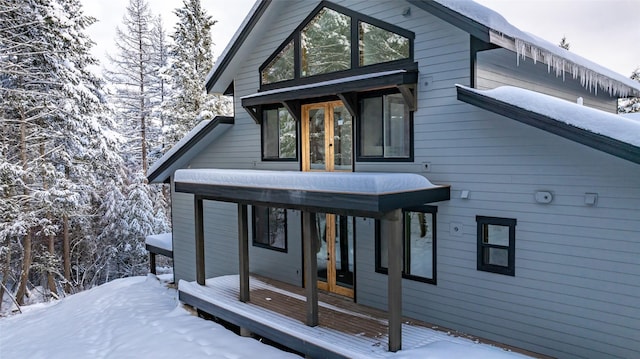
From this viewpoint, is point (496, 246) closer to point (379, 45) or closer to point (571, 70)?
point (379, 45)

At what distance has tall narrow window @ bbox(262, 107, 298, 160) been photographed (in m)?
7.50

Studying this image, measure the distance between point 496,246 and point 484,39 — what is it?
8.02 feet

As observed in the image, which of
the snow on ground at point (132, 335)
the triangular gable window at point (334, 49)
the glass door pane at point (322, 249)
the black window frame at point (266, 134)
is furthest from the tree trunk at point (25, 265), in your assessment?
the glass door pane at point (322, 249)

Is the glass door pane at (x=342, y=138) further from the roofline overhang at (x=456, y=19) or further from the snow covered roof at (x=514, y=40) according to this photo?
the snow covered roof at (x=514, y=40)

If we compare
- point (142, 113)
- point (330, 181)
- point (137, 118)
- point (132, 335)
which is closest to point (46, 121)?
point (142, 113)

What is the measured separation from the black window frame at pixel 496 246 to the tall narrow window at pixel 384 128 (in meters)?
1.36

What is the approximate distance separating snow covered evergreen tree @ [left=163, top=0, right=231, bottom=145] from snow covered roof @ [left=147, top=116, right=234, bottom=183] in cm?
695

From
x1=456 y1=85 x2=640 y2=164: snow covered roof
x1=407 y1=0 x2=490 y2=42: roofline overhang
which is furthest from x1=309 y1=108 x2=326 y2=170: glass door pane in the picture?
x1=456 y1=85 x2=640 y2=164: snow covered roof

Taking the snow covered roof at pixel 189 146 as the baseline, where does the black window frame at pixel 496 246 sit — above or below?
below

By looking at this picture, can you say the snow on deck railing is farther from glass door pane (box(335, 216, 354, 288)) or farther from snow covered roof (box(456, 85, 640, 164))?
glass door pane (box(335, 216, 354, 288))

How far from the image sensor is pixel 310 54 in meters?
6.97

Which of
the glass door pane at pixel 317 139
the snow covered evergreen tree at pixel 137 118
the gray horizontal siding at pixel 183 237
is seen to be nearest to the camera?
the glass door pane at pixel 317 139

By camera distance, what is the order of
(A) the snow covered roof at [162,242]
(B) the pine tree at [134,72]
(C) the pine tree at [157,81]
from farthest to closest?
(B) the pine tree at [134,72] → (C) the pine tree at [157,81] → (A) the snow covered roof at [162,242]

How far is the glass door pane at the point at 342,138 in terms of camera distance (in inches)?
259
